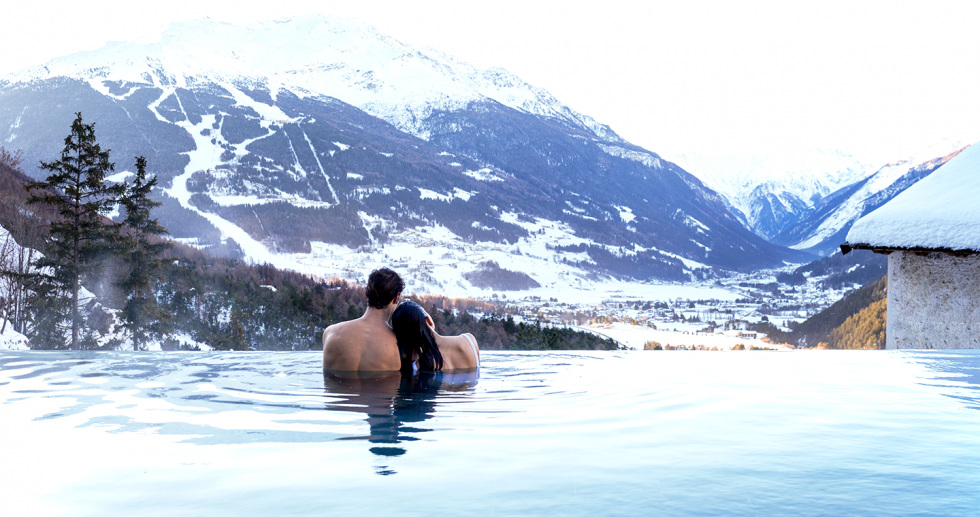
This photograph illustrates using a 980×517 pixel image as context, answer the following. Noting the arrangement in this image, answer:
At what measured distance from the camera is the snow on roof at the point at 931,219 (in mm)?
6469

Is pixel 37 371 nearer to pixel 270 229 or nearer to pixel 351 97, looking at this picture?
pixel 270 229

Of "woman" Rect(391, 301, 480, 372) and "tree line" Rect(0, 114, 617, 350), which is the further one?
"tree line" Rect(0, 114, 617, 350)

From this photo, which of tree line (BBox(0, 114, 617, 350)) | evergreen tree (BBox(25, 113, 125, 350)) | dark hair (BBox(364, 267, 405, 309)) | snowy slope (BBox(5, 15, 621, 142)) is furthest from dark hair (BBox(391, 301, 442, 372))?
snowy slope (BBox(5, 15, 621, 142))

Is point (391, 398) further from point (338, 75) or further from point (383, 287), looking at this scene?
point (338, 75)

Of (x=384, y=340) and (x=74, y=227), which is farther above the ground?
(x=74, y=227)

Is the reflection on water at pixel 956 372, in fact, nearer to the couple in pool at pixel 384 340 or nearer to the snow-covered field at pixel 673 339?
the couple in pool at pixel 384 340

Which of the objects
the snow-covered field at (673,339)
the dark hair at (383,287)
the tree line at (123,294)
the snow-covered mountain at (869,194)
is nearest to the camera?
the dark hair at (383,287)

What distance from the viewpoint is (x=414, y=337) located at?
4.39 meters

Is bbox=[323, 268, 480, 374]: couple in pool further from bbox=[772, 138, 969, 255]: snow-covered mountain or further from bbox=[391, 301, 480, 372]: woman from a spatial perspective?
bbox=[772, 138, 969, 255]: snow-covered mountain

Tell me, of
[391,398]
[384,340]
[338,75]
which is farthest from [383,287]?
[338,75]

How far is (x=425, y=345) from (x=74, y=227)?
12.4 m

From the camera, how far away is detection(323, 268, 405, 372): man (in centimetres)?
435

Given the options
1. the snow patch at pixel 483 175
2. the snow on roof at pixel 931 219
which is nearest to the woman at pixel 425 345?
the snow on roof at pixel 931 219

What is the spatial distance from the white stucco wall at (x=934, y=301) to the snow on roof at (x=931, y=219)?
387mm
